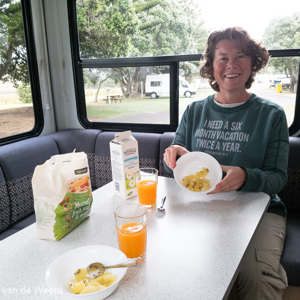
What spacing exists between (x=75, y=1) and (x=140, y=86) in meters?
1.03

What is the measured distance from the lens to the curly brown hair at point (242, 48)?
67.1 inches

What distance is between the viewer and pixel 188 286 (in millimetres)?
807

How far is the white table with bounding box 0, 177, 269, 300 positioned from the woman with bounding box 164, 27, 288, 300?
6.9 inches

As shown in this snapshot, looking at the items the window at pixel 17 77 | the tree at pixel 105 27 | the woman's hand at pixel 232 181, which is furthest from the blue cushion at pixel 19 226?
the tree at pixel 105 27

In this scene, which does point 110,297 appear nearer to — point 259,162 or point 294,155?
point 259,162

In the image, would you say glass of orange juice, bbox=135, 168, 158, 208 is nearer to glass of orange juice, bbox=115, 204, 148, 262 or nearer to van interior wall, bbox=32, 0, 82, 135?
glass of orange juice, bbox=115, 204, 148, 262

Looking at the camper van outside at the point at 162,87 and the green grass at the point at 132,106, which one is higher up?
the camper van outside at the point at 162,87

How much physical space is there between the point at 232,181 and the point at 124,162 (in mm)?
512

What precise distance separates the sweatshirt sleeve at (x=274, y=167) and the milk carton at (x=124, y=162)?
539 mm

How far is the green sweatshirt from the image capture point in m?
1.52

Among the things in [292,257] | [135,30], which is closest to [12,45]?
[135,30]

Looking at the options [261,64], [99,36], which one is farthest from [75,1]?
[261,64]

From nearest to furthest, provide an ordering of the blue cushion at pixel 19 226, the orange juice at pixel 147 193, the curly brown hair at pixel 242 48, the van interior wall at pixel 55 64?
1. the orange juice at pixel 147 193
2. the curly brown hair at pixel 242 48
3. the blue cushion at pixel 19 226
4. the van interior wall at pixel 55 64

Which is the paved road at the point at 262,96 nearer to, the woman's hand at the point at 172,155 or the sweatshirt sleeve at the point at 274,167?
the sweatshirt sleeve at the point at 274,167
